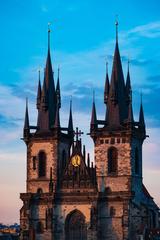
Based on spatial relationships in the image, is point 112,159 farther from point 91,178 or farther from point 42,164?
point 42,164

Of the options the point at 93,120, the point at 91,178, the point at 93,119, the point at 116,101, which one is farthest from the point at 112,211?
the point at 116,101

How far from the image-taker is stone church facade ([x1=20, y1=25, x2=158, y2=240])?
3061 inches

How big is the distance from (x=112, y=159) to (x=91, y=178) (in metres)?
2.98

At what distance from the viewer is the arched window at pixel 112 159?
79250 mm

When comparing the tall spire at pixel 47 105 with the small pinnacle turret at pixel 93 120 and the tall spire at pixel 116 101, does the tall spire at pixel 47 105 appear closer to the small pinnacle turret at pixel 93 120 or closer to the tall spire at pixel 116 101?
the small pinnacle turret at pixel 93 120

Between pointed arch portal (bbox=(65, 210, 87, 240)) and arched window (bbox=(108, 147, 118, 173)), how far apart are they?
5631mm

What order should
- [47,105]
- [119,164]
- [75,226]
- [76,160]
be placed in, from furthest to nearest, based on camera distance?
[47,105]
[76,160]
[75,226]
[119,164]

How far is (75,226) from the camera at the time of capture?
8012cm

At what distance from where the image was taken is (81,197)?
261 feet

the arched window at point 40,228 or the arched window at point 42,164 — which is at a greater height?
the arched window at point 42,164

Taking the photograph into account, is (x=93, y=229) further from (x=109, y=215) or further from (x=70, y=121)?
(x=70, y=121)

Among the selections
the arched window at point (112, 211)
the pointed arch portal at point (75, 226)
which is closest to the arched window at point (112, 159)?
the arched window at point (112, 211)

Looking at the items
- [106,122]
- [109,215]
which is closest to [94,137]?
[106,122]

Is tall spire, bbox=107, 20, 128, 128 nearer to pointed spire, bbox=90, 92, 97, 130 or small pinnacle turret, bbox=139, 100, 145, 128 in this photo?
pointed spire, bbox=90, 92, 97, 130
